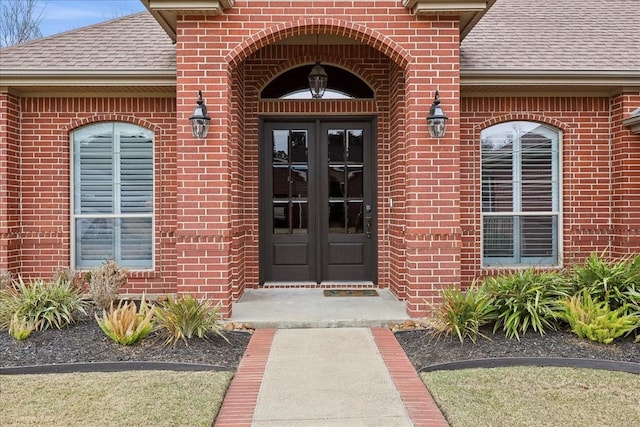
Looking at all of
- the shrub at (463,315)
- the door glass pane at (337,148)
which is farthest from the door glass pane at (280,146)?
the shrub at (463,315)

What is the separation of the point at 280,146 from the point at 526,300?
4.40m

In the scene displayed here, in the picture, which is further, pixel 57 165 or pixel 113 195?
pixel 113 195

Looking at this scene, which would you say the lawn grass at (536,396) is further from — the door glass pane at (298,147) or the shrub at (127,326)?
the door glass pane at (298,147)

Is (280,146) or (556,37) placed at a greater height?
(556,37)

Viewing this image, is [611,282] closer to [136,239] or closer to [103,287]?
[103,287]

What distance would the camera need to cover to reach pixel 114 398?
4.09 meters

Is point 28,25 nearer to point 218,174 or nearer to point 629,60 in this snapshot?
point 218,174

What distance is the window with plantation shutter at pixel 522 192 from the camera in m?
8.03

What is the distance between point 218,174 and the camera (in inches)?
248

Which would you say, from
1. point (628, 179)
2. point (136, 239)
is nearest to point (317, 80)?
point (136, 239)

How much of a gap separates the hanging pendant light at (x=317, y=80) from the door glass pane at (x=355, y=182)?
4.25 feet

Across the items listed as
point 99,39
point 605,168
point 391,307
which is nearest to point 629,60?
point 605,168

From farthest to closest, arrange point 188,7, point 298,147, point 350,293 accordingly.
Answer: point 298,147 < point 350,293 < point 188,7

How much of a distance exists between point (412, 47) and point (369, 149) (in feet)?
7.34
